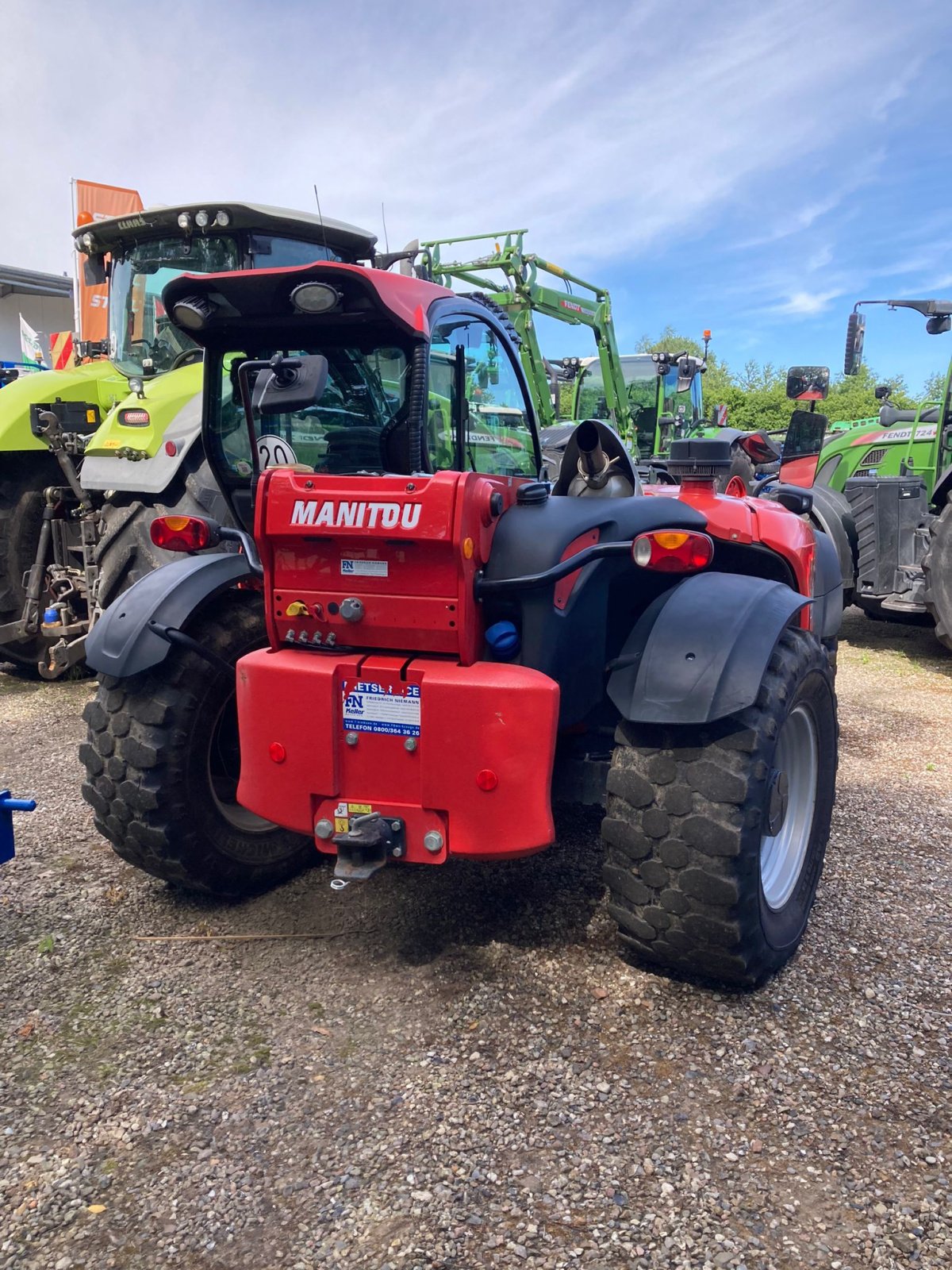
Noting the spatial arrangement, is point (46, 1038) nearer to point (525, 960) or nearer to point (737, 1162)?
point (525, 960)

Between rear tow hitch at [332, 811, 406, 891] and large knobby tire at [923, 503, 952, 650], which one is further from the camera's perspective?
large knobby tire at [923, 503, 952, 650]

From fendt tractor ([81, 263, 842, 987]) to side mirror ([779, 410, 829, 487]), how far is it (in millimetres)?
7220

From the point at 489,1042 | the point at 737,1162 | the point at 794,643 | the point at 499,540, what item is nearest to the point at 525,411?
the point at 499,540

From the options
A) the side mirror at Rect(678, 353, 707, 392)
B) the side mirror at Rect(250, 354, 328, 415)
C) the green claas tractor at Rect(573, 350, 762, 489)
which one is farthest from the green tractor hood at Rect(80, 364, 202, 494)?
the side mirror at Rect(678, 353, 707, 392)

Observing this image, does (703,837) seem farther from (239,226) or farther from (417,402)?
(239,226)

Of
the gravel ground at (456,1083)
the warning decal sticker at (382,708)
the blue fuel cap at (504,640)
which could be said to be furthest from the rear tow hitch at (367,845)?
the blue fuel cap at (504,640)

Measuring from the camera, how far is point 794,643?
111 inches

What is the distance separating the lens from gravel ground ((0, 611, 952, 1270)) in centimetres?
191

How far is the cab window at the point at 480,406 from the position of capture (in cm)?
316

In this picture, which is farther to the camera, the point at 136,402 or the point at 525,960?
the point at 136,402

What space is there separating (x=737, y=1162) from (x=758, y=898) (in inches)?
26.9

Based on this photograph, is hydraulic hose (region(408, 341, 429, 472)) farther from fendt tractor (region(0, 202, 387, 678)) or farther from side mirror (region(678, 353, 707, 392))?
side mirror (region(678, 353, 707, 392))

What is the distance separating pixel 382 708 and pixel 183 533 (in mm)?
1021

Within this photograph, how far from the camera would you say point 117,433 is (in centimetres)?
531
